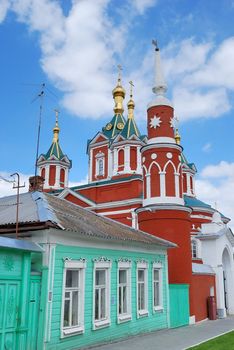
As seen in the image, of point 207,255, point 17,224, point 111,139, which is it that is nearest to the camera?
point 17,224

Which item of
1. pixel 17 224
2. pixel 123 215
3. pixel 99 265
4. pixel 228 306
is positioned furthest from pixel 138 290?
pixel 123 215

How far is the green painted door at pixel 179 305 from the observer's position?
17.1m

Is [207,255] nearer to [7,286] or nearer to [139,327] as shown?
[139,327]

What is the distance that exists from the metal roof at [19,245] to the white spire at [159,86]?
559 inches

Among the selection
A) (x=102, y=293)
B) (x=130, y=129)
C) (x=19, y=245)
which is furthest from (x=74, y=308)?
(x=130, y=129)

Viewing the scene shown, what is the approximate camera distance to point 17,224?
33.7ft

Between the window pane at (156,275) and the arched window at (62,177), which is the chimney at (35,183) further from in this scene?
the arched window at (62,177)

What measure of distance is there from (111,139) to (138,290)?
24.1 meters

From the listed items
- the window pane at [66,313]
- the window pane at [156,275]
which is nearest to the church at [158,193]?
the window pane at [156,275]

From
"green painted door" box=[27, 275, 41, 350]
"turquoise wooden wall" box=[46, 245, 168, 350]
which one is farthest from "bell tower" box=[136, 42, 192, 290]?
"green painted door" box=[27, 275, 41, 350]

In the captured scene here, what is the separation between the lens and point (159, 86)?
22984 millimetres

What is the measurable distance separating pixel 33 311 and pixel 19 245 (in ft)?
5.59

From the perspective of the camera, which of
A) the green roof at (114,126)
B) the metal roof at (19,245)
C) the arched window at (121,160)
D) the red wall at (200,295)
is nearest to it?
the metal roof at (19,245)

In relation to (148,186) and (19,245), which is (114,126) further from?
(19,245)
